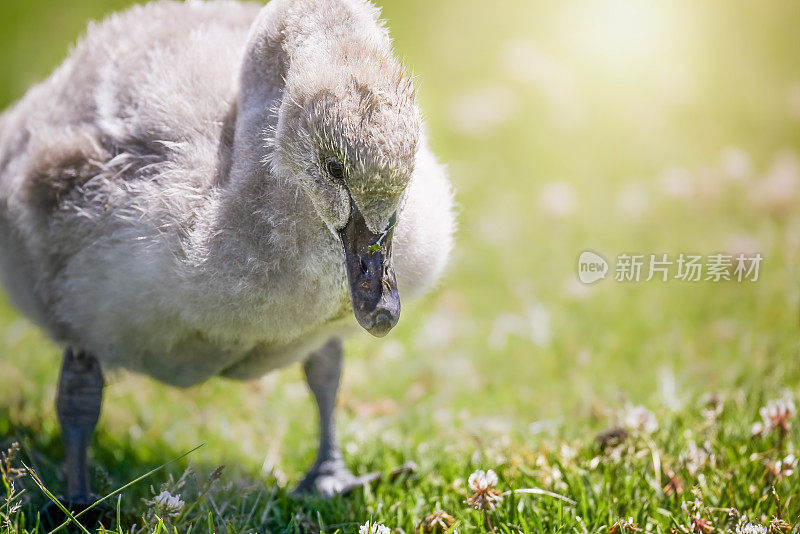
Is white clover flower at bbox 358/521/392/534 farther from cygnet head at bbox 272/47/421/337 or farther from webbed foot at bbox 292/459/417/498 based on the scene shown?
cygnet head at bbox 272/47/421/337

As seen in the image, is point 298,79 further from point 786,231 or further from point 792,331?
point 786,231

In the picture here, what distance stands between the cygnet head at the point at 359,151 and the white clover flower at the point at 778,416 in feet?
5.34

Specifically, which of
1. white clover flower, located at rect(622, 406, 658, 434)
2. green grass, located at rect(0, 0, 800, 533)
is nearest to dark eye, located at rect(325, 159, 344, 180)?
green grass, located at rect(0, 0, 800, 533)

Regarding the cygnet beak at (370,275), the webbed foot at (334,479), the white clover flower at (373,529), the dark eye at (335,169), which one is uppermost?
the dark eye at (335,169)

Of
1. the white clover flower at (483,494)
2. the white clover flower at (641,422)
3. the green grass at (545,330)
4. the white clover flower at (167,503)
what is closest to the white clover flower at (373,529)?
the green grass at (545,330)

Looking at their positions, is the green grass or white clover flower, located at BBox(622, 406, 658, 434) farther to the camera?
white clover flower, located at BBox(622, 406, 658, 434)

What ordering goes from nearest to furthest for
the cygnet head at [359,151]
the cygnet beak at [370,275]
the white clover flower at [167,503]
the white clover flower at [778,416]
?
the cygnet head at [359,151] < the cygnet beak at [370,275] < the white clover flower at [167,503] < the white clover flower at [778,416]

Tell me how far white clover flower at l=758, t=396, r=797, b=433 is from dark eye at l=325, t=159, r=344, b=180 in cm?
189

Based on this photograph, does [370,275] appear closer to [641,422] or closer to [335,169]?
[335,169]

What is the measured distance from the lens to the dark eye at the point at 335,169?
2441 millimetres

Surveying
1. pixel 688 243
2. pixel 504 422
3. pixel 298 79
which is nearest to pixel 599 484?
pixel 504 422

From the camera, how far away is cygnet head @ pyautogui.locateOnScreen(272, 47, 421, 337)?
7.79 feet

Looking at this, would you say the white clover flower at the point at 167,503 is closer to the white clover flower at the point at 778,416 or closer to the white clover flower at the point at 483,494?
the white clover flower at the point at 483,494

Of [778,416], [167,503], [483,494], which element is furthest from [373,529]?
[778,416]
